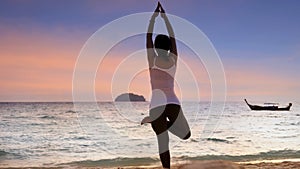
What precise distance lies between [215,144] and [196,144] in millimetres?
1072

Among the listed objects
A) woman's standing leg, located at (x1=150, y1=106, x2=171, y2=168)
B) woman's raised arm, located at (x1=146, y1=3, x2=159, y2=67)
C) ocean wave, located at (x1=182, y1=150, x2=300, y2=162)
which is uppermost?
woman's raised arm, located at (x1=146, y1=3, x2=159, y2=67)

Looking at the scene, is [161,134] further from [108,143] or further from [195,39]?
[108,143]

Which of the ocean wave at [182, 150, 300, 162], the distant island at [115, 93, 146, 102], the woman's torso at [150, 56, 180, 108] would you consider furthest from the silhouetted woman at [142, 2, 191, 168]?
the ocean wave at [182, 150, 300, 162]

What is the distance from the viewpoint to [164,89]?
4.53 meters

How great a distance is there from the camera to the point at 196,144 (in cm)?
1838

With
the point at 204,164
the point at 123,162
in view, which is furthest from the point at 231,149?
the point at 204,164

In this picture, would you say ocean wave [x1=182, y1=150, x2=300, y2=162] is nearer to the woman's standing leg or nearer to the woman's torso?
the woman's standing leg

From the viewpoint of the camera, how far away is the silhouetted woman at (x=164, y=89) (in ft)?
14.9

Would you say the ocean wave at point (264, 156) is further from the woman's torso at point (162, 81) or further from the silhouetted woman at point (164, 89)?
the woman's torso at point (162, 81)

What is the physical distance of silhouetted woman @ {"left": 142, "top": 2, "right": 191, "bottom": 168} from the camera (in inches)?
179

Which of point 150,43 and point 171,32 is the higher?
point 171,32

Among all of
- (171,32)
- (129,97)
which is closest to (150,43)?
(171,32)

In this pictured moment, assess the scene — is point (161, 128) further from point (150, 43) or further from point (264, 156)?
point (264, 156)

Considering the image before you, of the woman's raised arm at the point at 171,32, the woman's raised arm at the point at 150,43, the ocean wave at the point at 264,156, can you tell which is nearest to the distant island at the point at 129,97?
the woman's raised arm at the point at 150,43
